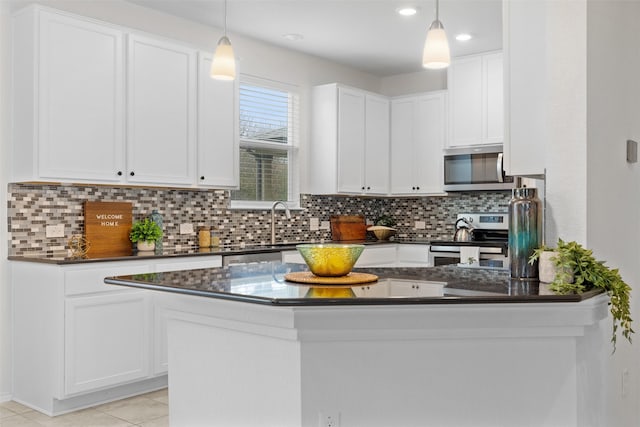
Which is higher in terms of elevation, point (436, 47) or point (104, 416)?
point (436, 47)

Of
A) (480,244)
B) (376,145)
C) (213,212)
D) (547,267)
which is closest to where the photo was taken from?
(547,267)

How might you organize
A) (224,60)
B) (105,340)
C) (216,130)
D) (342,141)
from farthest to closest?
1. (342,141)
2. (216,130)
3. (105,340)
4. (224,60)

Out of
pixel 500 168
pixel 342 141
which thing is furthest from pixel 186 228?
pixel 500 168

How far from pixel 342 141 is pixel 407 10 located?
1.68m

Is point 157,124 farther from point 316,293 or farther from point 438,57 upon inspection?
point 316,293

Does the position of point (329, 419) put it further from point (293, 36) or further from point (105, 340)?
point (293, 36)

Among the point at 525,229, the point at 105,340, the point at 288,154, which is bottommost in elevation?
the point at 105,340

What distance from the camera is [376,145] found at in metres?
6.55

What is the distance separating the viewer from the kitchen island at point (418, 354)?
75.5 inches

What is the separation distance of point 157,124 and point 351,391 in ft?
10.0

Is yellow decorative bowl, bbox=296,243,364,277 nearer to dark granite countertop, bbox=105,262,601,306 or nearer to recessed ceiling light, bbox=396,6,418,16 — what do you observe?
dark granite countertop, bbox=105,262,601,306

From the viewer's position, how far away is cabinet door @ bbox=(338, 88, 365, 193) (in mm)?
6109

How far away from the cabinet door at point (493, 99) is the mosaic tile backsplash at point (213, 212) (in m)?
0.62

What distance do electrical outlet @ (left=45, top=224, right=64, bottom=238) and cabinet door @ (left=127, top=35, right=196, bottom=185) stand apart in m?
0.58
